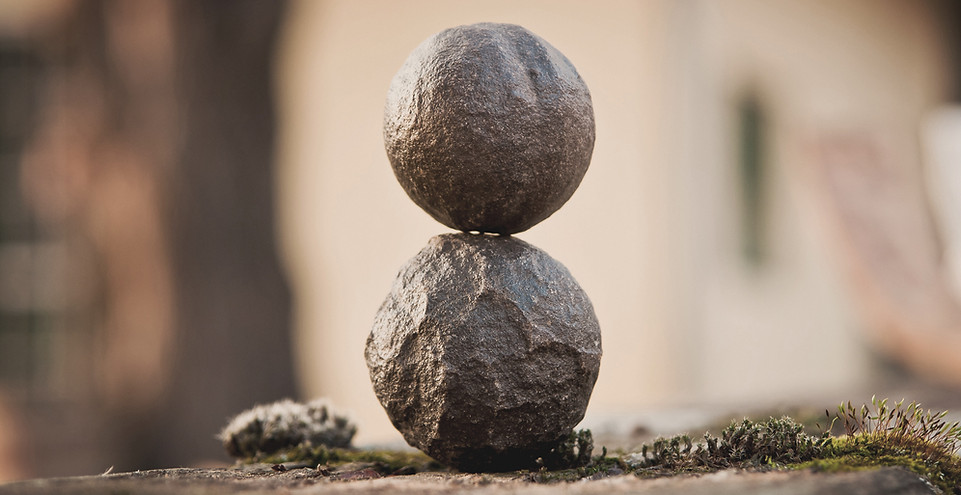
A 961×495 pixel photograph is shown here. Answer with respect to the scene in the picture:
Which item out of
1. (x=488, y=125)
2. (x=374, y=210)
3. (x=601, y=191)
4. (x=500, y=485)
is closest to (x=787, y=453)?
(x=500, y=485)

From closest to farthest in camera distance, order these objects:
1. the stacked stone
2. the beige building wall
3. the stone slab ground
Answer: the stone slab ground → the stacked stone → the beige building wall

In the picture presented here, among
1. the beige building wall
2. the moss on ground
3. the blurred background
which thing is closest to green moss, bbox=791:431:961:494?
the moss on ground

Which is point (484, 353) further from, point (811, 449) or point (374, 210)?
point (374, 210)

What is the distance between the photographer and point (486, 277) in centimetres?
286

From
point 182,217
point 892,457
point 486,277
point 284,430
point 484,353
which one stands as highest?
point 182,217

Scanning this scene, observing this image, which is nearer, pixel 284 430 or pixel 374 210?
pixel 284 430

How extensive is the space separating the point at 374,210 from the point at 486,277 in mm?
6753

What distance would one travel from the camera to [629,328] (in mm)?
9484

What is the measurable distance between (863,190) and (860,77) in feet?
15.5

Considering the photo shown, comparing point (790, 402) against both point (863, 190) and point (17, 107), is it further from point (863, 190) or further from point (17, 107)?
point (17, 107)

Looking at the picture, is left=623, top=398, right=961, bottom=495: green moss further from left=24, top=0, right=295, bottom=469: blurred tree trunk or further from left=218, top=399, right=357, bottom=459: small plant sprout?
left=24, top=0, right=295, bottom=469: blurred tree trunk

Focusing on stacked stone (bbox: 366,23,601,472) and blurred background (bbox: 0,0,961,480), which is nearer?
stacked stone (bbox: 366,23,601,472)

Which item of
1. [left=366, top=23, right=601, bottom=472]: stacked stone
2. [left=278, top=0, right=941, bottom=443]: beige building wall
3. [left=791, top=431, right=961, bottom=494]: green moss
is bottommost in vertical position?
[left=791, top=431, right=961, bottom=494]: green moss

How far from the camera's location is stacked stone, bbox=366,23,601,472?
2.81 metres
